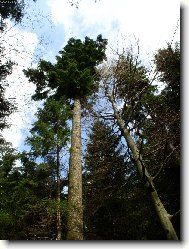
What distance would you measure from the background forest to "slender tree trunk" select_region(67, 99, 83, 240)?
0.07 feet

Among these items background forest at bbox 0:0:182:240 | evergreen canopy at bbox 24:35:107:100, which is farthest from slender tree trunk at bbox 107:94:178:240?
evergreen canopy at bbox 24:35:107:100

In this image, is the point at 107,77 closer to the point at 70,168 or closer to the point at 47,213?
the point at 70,168

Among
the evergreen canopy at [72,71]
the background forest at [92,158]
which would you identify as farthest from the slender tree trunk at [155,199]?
the evergreen canopy at [72,71]

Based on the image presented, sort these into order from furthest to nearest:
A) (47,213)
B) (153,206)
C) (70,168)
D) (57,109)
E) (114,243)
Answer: (57,109)
(70,168)
(47,213)
(153,206)
(114,243)

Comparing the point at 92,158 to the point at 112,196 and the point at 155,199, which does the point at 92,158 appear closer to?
the point at 112,196

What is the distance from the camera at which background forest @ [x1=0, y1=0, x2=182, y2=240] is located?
682cm

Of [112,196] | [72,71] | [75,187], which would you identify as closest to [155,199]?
[75,187]

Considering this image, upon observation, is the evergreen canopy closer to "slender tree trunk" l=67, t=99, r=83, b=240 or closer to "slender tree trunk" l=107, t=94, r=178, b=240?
"slender tree trunk" l=67, t=99, r=83, b=240

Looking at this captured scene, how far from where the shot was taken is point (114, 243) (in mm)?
3773

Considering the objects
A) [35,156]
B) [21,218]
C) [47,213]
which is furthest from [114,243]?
[35,156]

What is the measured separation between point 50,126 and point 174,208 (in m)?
3.87

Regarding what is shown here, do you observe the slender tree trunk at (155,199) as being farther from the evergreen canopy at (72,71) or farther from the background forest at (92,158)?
the evergreen canopy at (72,71)

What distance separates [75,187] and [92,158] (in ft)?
6.50

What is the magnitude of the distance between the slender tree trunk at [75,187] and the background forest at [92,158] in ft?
0.07
